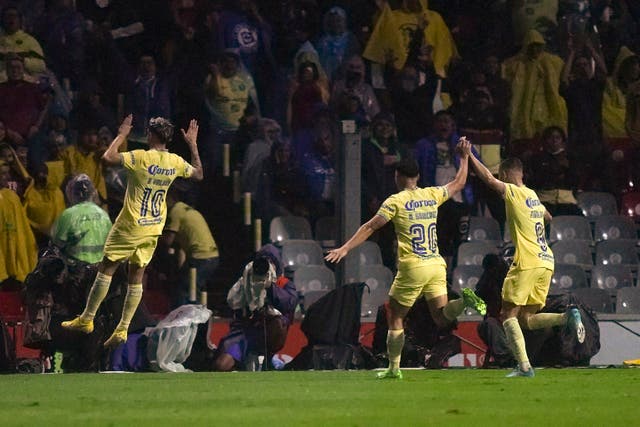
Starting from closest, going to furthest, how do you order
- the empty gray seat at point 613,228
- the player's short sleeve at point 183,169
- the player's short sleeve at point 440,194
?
the player's short sleeve at point 440,194 → the player's short sleeve at point 183,169 → the empty gray seat at point 613,228

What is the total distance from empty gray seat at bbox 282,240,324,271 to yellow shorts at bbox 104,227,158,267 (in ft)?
15.7

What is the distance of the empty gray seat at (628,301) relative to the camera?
784 inches

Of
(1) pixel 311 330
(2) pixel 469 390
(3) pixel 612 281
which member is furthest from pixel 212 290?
(2) pixel 469 390

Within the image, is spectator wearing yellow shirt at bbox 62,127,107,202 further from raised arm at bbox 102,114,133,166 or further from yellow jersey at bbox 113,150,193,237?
raised arm at bbox 102,114,133,166

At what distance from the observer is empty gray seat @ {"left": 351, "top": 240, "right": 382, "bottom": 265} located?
20312 mm

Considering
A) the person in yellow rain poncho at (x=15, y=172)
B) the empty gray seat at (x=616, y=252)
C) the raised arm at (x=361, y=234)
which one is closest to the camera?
the raised arm at (x=361, y=234)

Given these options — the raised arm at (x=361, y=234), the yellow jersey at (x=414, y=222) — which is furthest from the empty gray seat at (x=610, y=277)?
the raised arm at (x=361, y=234)

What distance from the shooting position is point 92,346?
1753cm

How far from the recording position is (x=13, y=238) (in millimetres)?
18891

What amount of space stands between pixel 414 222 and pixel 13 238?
616cm

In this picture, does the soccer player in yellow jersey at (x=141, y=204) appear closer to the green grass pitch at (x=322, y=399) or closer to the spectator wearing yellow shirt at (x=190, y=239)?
the green grass pitch at (x=322, y=399)

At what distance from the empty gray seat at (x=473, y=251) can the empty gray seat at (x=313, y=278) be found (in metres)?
1.70

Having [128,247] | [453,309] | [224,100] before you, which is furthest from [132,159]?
[224,100]

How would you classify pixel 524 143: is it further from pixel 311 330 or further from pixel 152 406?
pixel 152 406
